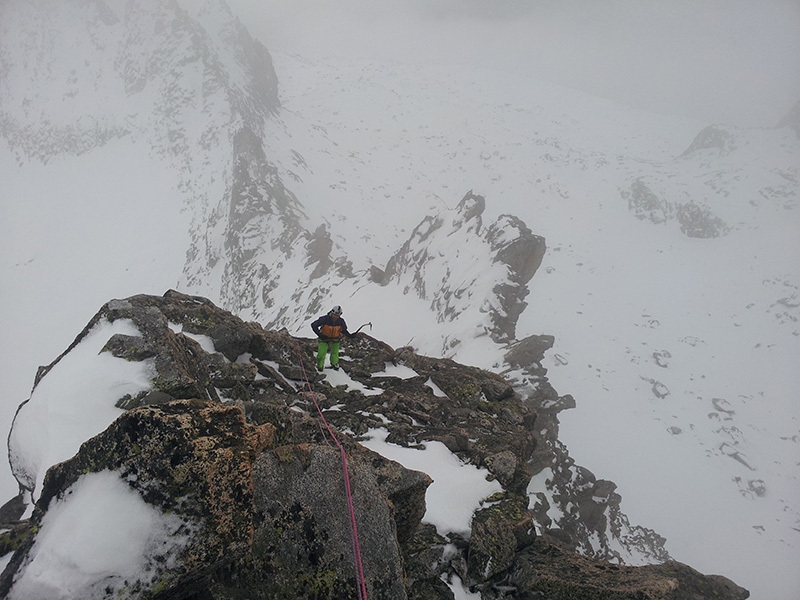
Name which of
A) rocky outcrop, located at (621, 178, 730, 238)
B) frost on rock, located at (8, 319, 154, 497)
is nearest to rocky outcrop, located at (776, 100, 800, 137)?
rocky outcrop, located at (621, 178, 730, 238)

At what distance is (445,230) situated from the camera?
38.3 m

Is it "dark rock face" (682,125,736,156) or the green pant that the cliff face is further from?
"dark rock face" (682,125,736,156)

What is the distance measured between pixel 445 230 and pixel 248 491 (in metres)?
35.8

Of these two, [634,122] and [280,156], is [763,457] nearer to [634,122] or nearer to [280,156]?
[280,156]

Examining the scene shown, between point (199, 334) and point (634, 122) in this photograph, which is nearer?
point (199, 334)

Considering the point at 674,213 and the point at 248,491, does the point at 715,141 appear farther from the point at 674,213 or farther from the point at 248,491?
the point at 248,491

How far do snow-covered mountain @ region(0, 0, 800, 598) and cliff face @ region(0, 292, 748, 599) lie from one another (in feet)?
49.3

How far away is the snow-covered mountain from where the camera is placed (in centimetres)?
3200

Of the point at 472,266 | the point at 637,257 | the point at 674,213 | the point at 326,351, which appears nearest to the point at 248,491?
the point at 326,351

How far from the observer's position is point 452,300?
29969mm

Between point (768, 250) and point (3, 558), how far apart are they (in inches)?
3201

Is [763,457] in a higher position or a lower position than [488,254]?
lower

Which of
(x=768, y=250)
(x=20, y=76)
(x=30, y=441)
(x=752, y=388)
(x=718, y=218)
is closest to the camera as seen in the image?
(x=30, y=441)

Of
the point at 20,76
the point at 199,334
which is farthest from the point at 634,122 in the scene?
the point at 20,76
